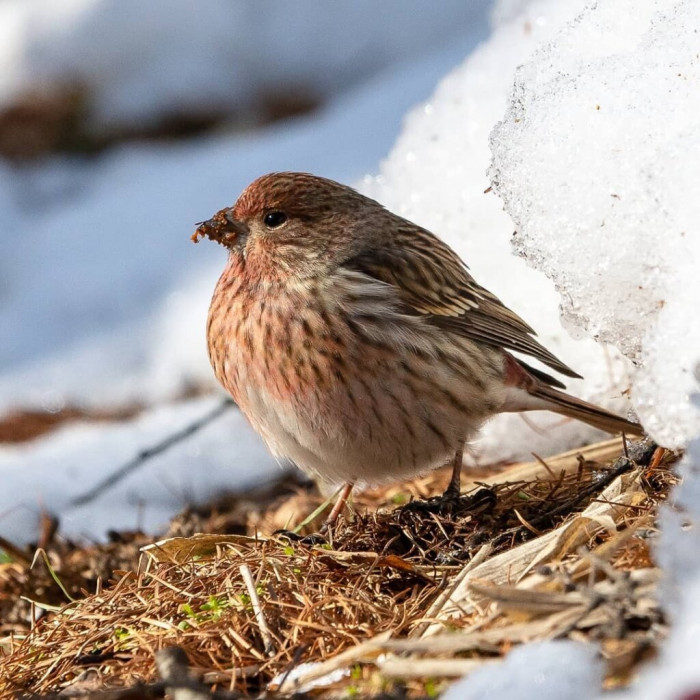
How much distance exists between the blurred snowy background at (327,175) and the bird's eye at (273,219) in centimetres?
89

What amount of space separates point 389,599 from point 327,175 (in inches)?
221

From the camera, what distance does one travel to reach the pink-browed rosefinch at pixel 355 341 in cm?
379

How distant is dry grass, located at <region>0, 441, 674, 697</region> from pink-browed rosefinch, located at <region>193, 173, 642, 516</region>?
341mm

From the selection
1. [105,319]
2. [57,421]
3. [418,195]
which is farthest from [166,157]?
[418,195]

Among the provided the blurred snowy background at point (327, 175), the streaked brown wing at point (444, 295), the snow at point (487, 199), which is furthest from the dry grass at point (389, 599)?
the snow at point (487, 199)

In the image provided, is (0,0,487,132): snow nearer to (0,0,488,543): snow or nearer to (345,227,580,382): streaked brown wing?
(0,0,488,543): snow

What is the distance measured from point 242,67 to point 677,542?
878 cm

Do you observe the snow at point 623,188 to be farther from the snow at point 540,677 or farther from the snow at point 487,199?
the snow at point 487,199

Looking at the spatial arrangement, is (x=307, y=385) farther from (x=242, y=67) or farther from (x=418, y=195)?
(x=242, y=67)

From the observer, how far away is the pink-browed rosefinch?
379 cm

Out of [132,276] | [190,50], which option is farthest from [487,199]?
[190,50]

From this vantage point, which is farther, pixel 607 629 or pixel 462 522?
pixel 462 522

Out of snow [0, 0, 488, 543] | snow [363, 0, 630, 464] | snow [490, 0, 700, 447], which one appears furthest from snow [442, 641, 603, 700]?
snow [0, 0, 488, 543]

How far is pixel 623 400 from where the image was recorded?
4.61 m
